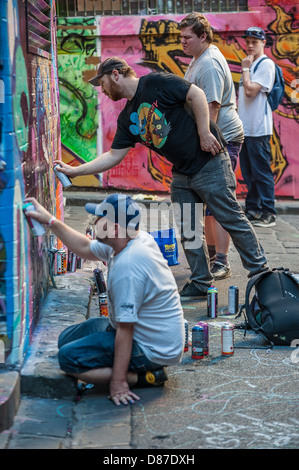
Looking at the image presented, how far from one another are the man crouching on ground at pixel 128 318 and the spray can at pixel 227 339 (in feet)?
2.02

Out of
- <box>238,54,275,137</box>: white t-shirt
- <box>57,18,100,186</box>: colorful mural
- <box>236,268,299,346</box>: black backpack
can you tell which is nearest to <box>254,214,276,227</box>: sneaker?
<box>238,54,275,137</box>: white t-shirt

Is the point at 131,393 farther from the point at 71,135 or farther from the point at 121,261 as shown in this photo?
the point at 71,135

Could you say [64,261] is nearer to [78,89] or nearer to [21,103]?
[21,103]

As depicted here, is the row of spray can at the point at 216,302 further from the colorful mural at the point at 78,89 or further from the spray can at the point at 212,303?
the colorful mural at the point at 78,89

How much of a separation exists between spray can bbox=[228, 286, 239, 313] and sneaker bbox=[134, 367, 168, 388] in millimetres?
1603

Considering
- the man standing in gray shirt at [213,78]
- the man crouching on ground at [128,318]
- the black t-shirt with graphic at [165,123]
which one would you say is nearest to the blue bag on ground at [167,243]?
the man standing in gray shirt at [213,78]

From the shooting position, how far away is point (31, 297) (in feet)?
15.3

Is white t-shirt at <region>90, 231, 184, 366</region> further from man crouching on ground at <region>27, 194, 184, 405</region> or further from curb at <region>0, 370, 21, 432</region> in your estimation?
curb at <region>0, 370, 21, 432</region>

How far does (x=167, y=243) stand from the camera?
721 cm

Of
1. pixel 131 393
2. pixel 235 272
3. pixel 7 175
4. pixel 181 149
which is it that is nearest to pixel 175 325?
pixel 131 393

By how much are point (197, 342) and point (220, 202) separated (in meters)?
1.47

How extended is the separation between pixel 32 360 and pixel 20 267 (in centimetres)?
58

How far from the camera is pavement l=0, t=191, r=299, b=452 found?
3.64 meters

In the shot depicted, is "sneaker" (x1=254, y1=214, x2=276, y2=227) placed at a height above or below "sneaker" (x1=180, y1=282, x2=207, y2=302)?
above
